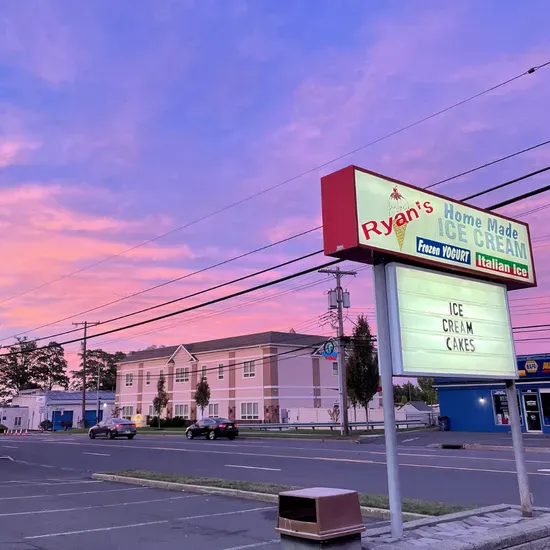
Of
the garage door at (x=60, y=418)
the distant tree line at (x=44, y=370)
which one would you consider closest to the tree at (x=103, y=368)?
the distant tree line at (x=44, y=370)

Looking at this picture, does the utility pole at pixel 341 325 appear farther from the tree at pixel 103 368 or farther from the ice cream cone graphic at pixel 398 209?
the tree at pixel 103 368

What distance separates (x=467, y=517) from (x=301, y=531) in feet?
11.0

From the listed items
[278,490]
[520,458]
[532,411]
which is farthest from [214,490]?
[532,411]

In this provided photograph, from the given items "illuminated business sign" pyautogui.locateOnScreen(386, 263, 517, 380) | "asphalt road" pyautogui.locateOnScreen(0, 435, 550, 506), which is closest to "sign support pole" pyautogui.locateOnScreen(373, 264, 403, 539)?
"illuminated business sign" pyautogui.locateOnScreen(386, 263, 517, 380)

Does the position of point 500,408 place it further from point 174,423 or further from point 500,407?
point 174,423

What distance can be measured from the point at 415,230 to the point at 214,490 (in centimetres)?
786

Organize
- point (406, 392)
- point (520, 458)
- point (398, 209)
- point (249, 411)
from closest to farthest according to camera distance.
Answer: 1. point (398, 209)
2. point (520, 458)
3. point (249, 411)
4. point (406, 392)

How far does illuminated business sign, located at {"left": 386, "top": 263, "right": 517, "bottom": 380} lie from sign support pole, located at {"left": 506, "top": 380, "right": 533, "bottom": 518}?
15.2 inches

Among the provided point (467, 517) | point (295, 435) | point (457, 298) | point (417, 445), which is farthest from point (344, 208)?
point (295, 435)

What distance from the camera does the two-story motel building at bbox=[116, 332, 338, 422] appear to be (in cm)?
5794

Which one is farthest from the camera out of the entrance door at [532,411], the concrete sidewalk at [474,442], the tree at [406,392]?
the tree at [406,392]

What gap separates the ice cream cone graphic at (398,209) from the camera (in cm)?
718

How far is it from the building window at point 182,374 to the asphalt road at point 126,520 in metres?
53.0

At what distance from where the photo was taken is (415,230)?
294 inches
